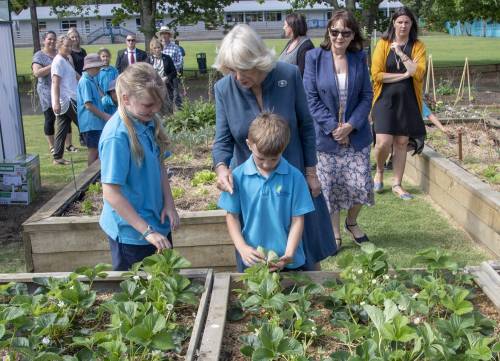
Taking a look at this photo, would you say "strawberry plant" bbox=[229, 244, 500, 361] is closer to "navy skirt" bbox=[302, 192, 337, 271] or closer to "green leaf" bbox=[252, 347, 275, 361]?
"green leaf" bbox=[252, 347, 275, 361]

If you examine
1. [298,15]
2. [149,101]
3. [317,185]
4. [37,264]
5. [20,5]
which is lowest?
[37,264]

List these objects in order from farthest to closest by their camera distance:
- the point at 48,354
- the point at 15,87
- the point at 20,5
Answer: the point at 20,5
the point at 15,87
the point at 48,354

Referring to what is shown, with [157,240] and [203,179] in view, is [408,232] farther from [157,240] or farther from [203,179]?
[157,240]

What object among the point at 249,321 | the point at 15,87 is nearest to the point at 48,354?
the point at 249,321

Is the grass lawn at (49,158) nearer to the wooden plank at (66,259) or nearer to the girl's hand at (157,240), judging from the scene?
the wooden plank at (66,259)

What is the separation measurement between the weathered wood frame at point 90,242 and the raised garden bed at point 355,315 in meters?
1.56

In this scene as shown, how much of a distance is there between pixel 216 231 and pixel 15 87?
394 cm

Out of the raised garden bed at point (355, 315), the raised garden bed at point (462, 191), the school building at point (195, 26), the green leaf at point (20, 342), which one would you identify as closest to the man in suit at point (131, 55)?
the raised garden bed at point (462, 191)

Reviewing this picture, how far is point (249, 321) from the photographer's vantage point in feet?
9.30

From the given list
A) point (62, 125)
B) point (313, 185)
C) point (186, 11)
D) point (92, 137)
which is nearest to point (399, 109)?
point (313, 185)

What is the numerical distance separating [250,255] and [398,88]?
3.76 meters

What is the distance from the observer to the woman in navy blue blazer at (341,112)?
4777 millimetres

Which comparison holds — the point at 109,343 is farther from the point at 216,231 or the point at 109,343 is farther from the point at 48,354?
the point at 216,231

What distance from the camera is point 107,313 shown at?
9.69 ft
